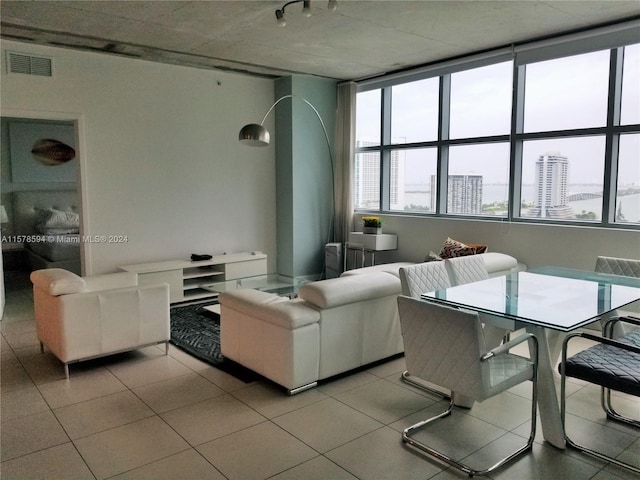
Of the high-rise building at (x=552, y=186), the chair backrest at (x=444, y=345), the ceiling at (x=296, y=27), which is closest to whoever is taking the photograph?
the chair backrest at (x=444, y=345)

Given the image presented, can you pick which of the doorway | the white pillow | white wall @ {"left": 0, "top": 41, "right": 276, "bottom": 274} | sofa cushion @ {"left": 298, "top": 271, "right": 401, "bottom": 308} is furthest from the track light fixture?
the white pillow

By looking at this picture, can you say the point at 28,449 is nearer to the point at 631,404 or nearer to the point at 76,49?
the point at 631,404

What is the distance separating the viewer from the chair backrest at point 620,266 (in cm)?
350

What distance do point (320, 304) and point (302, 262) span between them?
353 centimetres

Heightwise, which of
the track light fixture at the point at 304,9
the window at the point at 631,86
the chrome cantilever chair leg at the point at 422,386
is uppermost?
the track light fixture at the point at 304,9

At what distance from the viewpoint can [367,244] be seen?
→ 6238 mm

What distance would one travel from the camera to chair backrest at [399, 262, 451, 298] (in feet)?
10.4

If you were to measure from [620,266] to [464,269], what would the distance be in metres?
1.13

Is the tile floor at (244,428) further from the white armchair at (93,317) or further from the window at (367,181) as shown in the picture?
the window at (367,181)

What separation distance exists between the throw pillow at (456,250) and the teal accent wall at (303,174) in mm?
2121

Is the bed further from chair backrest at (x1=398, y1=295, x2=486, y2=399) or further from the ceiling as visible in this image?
chair backrest at (x1=398, y1=295, x2=486, y2=399)

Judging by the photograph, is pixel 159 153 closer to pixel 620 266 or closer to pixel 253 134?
pixel 253 134

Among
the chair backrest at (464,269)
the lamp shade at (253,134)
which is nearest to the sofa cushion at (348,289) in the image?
the chair backrest at (464,269)

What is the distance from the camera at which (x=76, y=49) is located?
5086 mm
